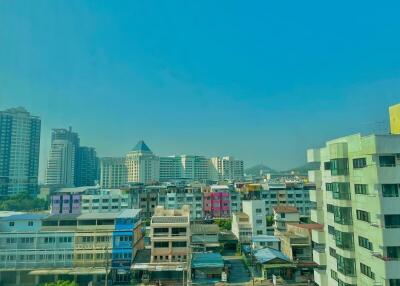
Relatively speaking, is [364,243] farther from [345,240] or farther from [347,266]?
[347,266]

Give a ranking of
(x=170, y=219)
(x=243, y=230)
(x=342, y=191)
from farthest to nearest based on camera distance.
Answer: (x=243, y=230) < (x=170, y=219) < (x=342, y=191)

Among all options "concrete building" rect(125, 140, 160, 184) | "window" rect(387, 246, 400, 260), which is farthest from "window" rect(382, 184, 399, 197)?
"concrete building" rect(125, 140, 160, 184)

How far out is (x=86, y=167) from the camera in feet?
318

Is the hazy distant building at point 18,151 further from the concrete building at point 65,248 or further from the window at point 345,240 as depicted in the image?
the window at point 345,240

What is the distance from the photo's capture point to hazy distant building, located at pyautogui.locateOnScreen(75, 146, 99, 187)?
93.4m

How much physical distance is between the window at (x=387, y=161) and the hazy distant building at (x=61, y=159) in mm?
84560

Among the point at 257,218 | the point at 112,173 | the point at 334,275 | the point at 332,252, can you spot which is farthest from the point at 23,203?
the point at 334,275

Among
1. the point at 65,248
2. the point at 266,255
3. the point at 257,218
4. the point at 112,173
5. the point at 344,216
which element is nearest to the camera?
the point at 344,216

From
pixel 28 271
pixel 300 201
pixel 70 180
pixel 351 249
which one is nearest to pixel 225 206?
pixel 300 201

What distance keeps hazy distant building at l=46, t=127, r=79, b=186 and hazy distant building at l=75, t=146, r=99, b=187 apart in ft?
15.4

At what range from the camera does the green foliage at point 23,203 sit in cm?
5712

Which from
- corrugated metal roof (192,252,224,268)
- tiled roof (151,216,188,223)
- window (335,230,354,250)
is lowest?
corrugated metal roof (192,252,224,268)

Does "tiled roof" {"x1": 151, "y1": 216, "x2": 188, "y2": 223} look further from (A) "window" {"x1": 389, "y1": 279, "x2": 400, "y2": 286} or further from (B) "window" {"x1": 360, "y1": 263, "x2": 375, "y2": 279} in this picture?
(A) "window" {"x1": 389, "y1": 279, "x2": 400, "y2": 286}

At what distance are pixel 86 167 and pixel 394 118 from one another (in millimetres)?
96829
